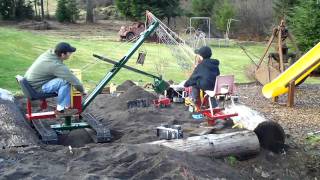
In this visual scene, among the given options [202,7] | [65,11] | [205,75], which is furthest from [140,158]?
[65,11]

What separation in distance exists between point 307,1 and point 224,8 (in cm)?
1792

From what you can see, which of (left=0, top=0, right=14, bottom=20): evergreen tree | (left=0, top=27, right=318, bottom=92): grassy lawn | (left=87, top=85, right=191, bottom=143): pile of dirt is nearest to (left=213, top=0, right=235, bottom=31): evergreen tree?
(left=0, top=27, right=318, bottom=92): grassy lawn

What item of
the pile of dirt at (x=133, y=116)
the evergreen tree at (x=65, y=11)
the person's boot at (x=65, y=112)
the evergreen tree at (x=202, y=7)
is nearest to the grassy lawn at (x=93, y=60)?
the pile of dirt at (x=133, y=116)

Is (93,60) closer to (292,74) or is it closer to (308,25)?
(308,25)

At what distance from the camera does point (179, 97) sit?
12.2 meters

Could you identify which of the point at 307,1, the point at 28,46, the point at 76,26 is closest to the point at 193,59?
the point at 307,1

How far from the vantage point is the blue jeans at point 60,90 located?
8500 mm

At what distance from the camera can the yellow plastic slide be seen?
12.7 meters

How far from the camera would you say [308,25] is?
21.0m

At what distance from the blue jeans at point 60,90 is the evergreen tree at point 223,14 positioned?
30.6 m

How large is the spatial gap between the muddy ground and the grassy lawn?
3953mm

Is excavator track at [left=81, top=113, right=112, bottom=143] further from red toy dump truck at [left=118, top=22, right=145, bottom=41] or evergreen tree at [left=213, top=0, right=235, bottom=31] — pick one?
evergreen tree at [left=213, top=0, right=235, bottom=31]

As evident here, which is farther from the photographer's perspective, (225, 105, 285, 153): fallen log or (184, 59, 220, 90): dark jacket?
(184, 59, 220, 90): dark jacket

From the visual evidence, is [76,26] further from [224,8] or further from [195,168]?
[195,168]
